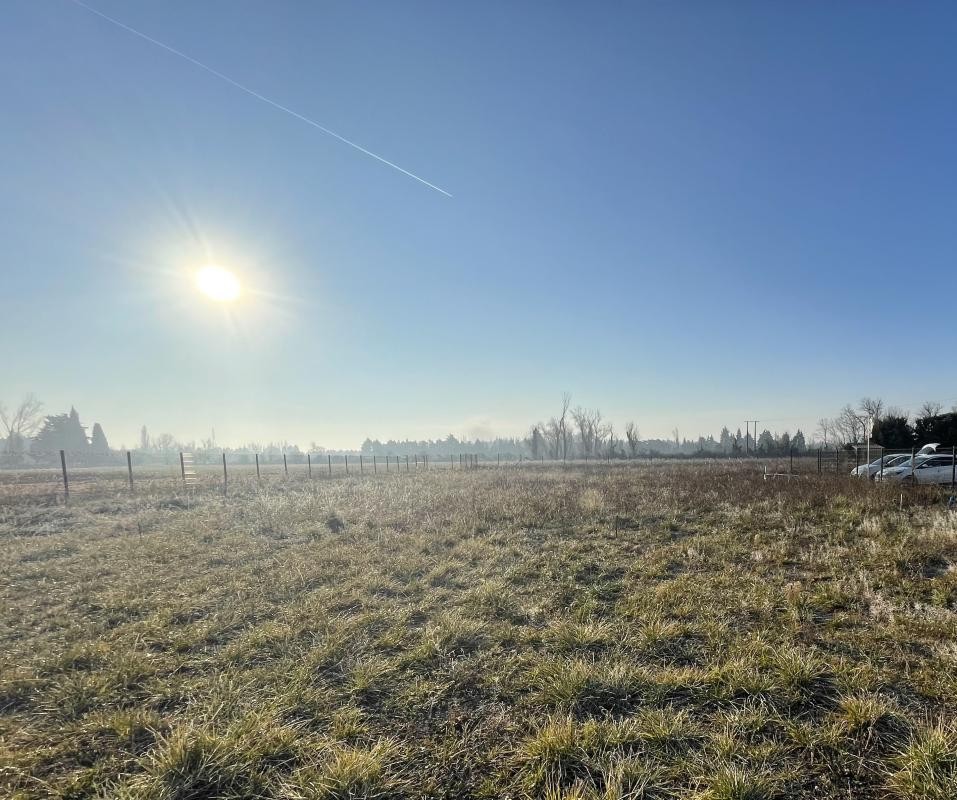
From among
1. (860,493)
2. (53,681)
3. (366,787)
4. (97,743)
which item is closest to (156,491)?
(53,681)

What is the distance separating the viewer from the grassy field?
2.85 metres

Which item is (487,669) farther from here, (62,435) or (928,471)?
(62,435)

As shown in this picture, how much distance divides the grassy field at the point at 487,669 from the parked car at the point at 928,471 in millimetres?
12652

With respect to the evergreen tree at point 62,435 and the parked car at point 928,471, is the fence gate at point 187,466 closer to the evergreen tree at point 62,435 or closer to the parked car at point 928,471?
the parked car at point 928,471

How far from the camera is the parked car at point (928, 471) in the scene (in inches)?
719

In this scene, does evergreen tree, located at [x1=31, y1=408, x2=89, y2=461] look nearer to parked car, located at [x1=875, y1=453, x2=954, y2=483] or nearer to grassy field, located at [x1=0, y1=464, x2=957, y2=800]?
grassy field, located at [x1=0, y1=464, x2=957, y2=800]

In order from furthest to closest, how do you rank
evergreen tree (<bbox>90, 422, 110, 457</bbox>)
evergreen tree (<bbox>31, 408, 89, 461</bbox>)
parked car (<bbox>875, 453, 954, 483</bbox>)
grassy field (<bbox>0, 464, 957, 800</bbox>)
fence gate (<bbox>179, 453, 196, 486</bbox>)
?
evergreen tree (<bbox>90, 422, 110, 457</bbox>) → evergreen tree (<bbox>31, 408, 89, 461</bbox>) → fence gate (<bbox>179, 453, 196, 486</bbox>) → parked car (<bbox>875, 453, 954, 483</bbox>) → grassy field (<bbox>0, 464, 957, 800</bbox>)

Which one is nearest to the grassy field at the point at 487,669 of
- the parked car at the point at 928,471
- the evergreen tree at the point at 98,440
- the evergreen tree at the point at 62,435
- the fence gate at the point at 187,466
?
the parked car at the point at 928,471

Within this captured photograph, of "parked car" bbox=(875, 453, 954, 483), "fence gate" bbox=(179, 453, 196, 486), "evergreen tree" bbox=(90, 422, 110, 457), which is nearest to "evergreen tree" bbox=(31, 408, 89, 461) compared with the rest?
"evergreen tree" bbox=(90, 422, 110, 457)

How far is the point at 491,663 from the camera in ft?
14.2

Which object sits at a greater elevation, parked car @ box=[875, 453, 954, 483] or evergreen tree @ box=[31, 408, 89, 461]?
evergreen tree @ box=[31, 408, 89, 461]

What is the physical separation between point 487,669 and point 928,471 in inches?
929

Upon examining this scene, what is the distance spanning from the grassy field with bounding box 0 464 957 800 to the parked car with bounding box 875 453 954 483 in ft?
41.5

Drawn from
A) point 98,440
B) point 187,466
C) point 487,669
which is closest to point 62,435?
point 98,440
